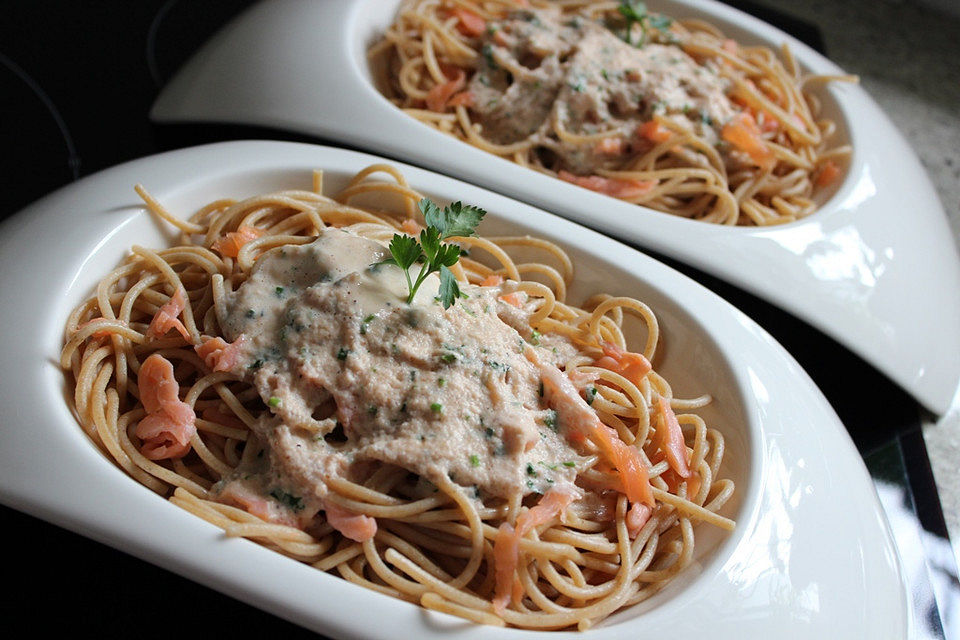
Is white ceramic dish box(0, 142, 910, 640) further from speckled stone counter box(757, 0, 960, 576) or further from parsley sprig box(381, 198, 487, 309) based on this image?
speckled stone counter box(757, 0, 960, 576)

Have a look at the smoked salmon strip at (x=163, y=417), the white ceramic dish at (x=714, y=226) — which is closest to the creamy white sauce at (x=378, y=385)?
the smoked salmon strip at (x=163, y=417)

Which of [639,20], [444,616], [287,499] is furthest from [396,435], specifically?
[639,20]

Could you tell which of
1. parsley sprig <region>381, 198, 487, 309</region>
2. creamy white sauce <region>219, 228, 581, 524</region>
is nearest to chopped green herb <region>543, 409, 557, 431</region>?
creamy white sauce <region>219, 228, 581, 524</region>

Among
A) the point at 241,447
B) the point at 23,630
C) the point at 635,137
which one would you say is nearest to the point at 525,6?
the point at 635,137

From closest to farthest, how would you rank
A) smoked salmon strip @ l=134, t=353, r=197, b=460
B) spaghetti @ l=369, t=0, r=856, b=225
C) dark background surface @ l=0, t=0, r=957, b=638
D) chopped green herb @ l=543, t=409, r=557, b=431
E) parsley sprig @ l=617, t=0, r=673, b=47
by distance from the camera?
dark background surface @ l=0, t=0, r=957, b=638
smoked salmon strip @ l=134, t=353, r=197, b=460
chopped green herb @ l=543, t=409, r=557, b=431
spaghetti @ l=369, t=0, r=856, b=225
parsley sprig @ l=617, t=0, r=673, b=47

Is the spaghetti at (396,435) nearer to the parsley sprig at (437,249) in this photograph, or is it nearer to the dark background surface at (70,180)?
the parsley sprig at (437,249)

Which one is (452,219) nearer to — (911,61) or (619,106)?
(619,106)

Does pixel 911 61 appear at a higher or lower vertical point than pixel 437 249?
lower
